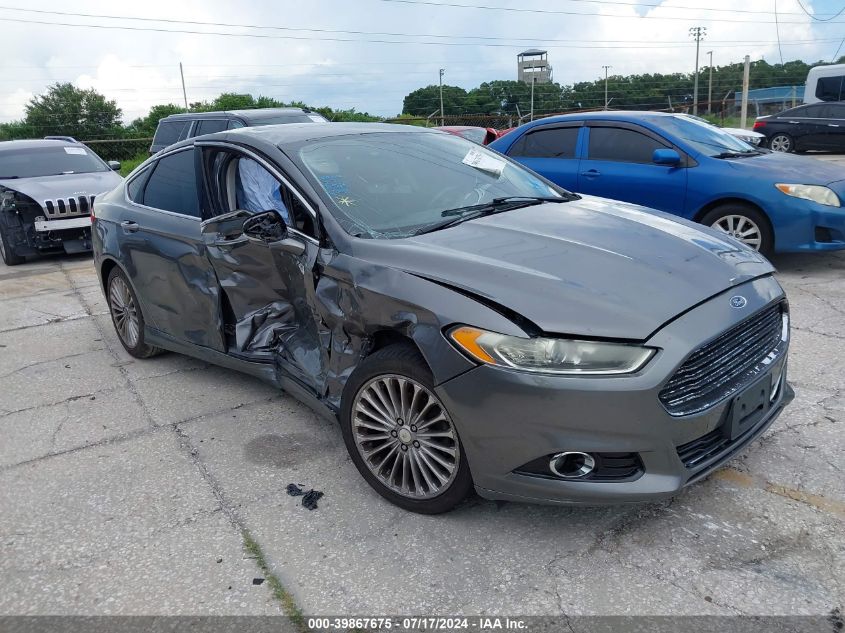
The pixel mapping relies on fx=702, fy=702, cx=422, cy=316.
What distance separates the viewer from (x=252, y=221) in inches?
132

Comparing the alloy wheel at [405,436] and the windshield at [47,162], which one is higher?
the windshield at [47,162]

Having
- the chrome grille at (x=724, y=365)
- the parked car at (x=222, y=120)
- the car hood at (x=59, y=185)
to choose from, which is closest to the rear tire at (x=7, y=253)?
the car hood at (x=59, y=185)

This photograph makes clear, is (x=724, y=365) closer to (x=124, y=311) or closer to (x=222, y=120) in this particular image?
(x=124, y=311)

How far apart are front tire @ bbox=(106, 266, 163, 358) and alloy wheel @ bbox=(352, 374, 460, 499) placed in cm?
252

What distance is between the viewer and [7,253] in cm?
925

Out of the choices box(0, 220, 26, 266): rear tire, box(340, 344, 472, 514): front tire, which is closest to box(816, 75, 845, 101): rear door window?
box(0, 220, 26, 266): rear tire

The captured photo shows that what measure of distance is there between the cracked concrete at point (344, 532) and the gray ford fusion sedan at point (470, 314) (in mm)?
284

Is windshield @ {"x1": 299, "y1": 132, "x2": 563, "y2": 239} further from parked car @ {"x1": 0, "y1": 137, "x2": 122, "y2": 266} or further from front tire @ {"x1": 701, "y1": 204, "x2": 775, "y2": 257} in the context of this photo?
parked car @ {"x1": 0, "y1": 137, "x2": 122, "y2": 266}

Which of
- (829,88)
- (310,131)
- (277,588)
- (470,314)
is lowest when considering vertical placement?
(277,588)

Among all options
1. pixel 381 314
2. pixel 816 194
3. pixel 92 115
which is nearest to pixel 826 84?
pixel 816 194

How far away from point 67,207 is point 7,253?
1046 millimetres

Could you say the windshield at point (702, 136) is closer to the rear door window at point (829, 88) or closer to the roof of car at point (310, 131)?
the roof of car at point (310, 131)

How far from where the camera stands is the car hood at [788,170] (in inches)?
249

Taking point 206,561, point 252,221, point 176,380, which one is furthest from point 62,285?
point 206,561
